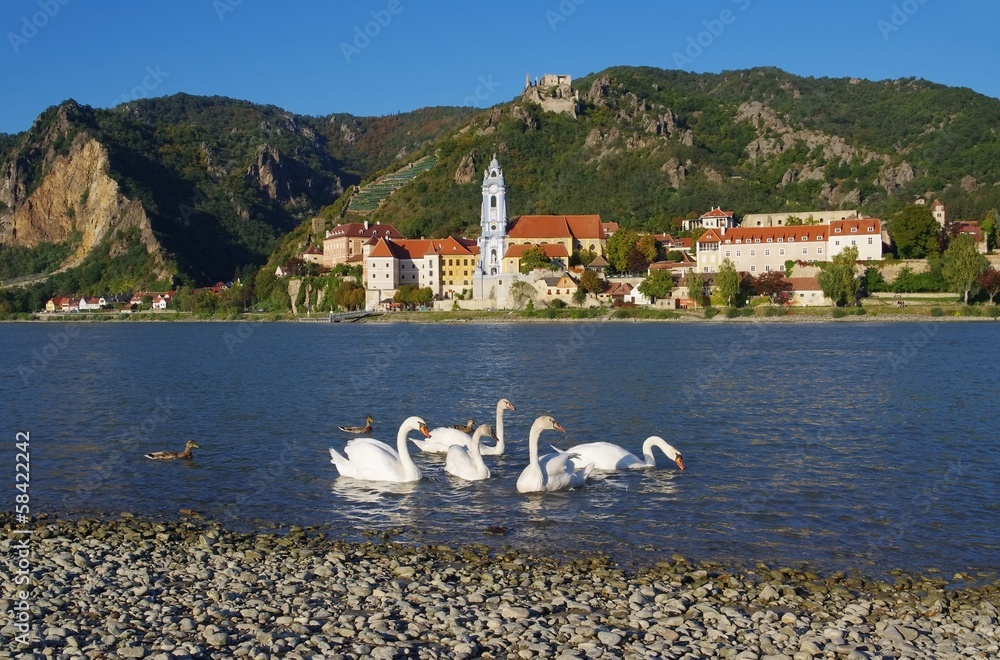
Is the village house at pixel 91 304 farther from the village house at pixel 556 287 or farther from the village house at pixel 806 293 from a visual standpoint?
the village house at pixel 806 293

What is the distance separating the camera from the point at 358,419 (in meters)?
23.1

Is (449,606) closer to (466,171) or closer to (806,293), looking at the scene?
(806,293)

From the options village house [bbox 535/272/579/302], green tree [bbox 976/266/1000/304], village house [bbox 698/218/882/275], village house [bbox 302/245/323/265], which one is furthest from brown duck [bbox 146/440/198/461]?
village house [bbox 302/245/323/265]

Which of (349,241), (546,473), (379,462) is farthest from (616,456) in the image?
(349,241)

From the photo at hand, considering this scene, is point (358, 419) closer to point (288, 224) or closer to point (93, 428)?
point (93, 428)

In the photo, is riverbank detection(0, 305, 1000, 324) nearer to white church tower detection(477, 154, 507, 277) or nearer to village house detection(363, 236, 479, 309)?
village house detection(363, 236, 479, 309)

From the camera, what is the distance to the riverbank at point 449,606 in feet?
26.2

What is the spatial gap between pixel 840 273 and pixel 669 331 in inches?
846

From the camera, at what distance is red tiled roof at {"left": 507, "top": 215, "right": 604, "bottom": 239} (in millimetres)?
105500

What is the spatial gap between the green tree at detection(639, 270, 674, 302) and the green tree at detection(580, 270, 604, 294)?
14.6 ft

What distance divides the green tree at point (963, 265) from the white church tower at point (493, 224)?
45702mm

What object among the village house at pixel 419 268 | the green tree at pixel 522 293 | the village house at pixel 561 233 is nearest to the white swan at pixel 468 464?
the green tree at pixel 522 293

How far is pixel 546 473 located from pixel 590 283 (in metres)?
76.5

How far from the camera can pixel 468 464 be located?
50.5 ft
